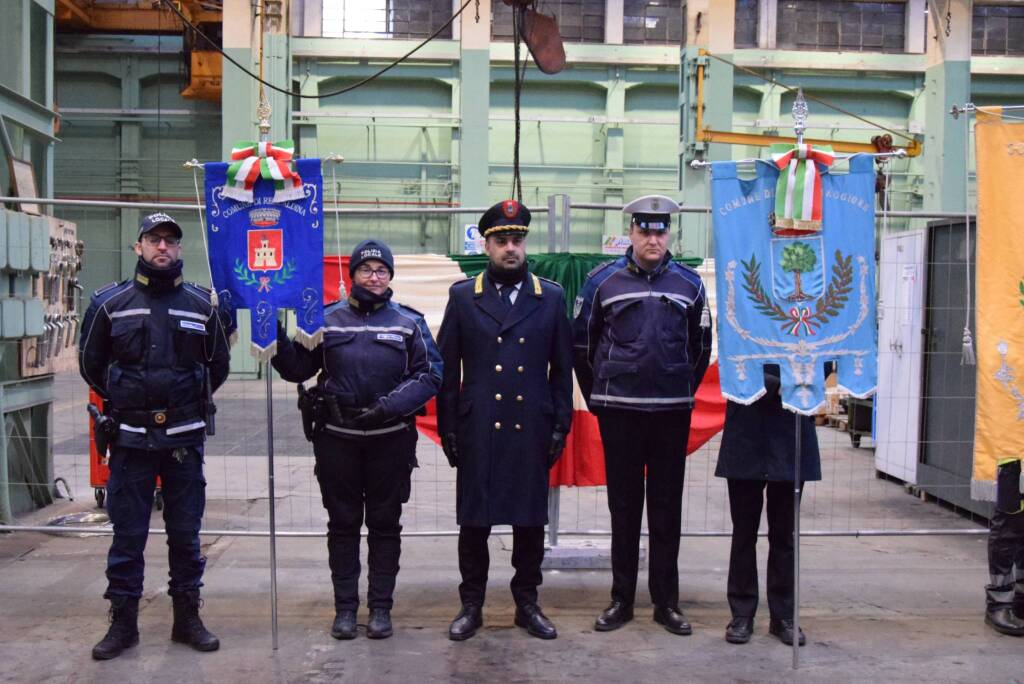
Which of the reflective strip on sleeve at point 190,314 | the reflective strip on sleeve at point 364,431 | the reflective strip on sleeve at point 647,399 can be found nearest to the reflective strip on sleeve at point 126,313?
the reflective strip on sleeve at point 190,314

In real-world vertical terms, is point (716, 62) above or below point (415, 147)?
above

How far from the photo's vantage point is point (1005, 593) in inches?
222

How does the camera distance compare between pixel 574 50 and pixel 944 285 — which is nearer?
pixel 944 285

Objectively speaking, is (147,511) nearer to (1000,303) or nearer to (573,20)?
(1000,303)

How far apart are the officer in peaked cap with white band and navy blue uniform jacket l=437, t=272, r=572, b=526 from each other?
244 millimetres

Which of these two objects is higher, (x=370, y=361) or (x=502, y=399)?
(x=370, y=361)

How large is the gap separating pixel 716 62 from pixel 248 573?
18.1m

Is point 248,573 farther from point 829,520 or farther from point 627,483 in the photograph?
point 829,520

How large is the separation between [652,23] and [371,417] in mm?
21415

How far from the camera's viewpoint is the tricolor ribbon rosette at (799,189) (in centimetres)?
514

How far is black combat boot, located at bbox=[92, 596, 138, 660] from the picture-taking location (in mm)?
5141

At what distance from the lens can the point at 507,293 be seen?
5.66 m

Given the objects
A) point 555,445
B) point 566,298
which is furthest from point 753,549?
point 566,298

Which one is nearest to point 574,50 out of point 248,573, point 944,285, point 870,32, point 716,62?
point 716,62
